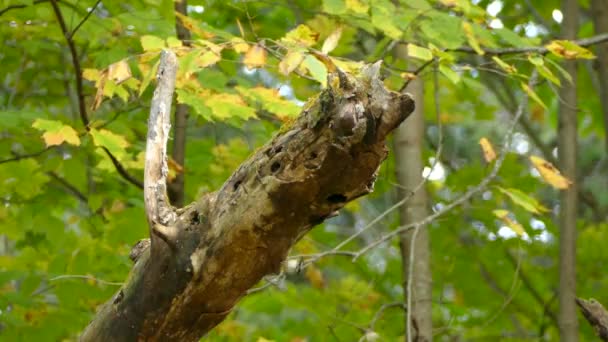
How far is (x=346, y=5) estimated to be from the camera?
123 inches

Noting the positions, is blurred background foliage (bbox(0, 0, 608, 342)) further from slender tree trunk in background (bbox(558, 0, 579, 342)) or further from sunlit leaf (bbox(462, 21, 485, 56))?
slender tree trunk in background (bbox(558, 0, 579, 342))

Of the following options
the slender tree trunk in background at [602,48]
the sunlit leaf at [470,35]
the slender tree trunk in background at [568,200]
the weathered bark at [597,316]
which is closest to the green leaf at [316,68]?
the sunlit leaf at [470,35]

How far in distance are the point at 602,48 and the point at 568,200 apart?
87cm

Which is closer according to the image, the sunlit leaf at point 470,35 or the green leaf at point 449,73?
the green leaf at point 449,73

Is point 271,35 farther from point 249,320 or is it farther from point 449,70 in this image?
point 249,320

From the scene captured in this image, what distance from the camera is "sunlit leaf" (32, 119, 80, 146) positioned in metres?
2.94

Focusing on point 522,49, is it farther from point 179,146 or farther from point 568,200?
point 179,146

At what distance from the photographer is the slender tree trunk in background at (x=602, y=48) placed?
4723 millimetres

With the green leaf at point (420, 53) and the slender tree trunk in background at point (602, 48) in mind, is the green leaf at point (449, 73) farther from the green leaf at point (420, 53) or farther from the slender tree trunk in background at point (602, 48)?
the slender tree trunk in background at point (602, 48)

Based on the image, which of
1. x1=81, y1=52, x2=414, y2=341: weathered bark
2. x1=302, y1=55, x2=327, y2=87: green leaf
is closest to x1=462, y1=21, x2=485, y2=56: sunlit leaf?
x1=302, y1=55, x2=327, y2=87: green leaf

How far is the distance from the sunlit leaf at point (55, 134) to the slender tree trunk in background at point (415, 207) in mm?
1644

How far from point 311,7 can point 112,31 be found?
50.0 inches

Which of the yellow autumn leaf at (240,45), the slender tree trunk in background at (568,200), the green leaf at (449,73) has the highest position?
the yellow autumn leaf at (240,45)

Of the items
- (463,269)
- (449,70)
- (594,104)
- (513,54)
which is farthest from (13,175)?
(594,104)
